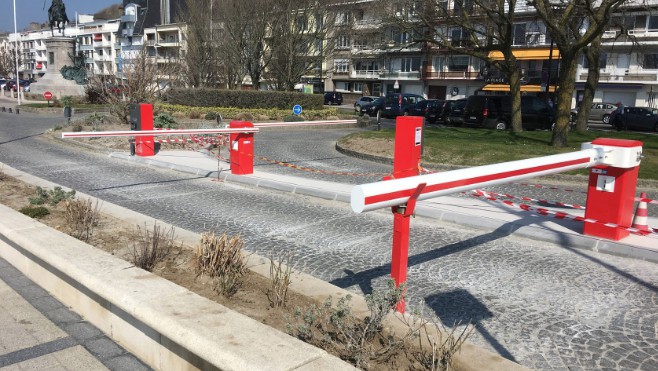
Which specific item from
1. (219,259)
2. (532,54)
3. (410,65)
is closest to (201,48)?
(410,65)

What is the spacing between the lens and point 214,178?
12.8 m

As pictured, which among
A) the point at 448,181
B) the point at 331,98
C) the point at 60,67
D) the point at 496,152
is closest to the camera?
the point at 448,181

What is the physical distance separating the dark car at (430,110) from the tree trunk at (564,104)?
16.8 meters

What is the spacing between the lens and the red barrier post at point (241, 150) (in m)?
12.6

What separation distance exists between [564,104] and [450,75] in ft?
152

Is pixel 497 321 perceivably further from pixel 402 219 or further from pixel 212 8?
pixel 212 8

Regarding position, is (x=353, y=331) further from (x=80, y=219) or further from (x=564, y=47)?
(x=564, y=47)

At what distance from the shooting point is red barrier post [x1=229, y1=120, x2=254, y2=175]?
496 inches

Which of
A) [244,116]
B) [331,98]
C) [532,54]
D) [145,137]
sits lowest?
[244,116]

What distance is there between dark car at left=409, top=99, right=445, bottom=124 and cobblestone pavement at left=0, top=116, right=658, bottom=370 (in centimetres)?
2593

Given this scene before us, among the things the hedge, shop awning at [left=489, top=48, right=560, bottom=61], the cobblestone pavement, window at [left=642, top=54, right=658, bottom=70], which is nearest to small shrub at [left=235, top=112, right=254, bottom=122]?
the hedge

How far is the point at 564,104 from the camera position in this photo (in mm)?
17469

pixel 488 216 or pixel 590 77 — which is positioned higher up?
pixel 590 77

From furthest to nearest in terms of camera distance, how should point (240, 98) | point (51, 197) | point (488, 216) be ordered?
point (240, 98) → point (488, 216) → point (51, 197)
